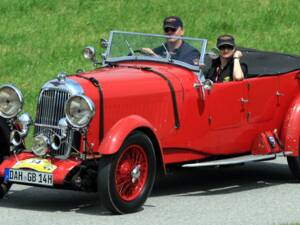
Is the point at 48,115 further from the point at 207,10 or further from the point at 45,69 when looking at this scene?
the point at 207,10

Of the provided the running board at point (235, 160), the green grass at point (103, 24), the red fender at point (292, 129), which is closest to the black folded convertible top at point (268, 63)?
the red fender at point (292, 129)

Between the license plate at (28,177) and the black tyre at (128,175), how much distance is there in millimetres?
449

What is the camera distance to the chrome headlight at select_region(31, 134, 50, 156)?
30.7 feet

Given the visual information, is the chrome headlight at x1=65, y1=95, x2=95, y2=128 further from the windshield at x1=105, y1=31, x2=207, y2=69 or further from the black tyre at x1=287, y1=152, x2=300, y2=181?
the black tyre at x1=287, y1=152, x2=300, y2=181

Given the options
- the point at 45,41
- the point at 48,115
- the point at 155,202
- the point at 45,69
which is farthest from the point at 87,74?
the point at 45,41

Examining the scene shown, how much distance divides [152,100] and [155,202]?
954mm

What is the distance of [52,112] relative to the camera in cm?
948

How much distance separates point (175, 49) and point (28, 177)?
2384 millimetres

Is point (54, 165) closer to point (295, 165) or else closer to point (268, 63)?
point (295, 165)

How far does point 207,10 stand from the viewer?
21703 millimetres

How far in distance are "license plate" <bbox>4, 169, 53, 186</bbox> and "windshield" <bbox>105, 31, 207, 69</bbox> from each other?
205 centimetres

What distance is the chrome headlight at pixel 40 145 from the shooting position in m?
9.36

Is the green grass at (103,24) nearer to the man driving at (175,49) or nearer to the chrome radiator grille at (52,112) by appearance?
the man driving at (175,49)

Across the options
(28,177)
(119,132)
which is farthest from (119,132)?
(28,177)
